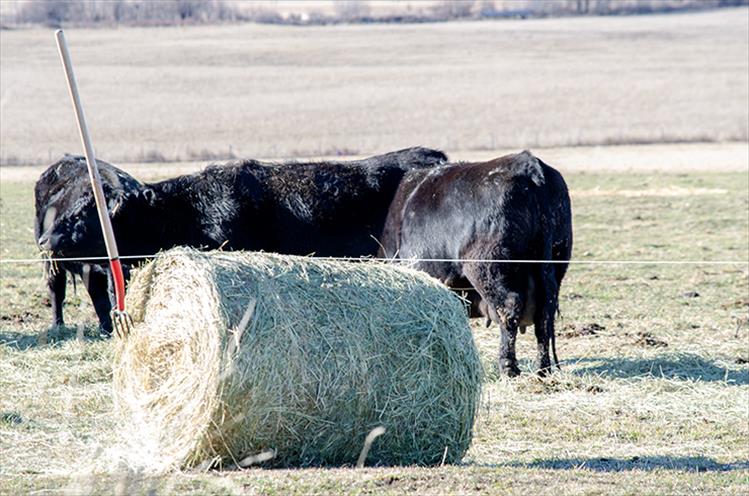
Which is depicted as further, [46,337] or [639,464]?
[46,337]

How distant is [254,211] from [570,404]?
3.71 meters

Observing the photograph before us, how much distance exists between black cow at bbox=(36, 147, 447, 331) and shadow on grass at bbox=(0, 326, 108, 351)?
0.87 m

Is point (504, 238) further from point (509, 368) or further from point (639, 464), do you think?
point (639, 464)

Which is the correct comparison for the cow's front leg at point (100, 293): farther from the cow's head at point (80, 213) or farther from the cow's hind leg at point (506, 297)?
the cow's hind leg at point (506, 297)

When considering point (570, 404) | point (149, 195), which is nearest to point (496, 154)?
point (149, 195)

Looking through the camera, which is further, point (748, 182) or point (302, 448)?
point (748, 182)

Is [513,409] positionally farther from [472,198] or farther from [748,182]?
[748,182]

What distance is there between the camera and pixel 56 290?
12234 mm

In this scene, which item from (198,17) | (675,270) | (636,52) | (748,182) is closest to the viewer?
(675,270)

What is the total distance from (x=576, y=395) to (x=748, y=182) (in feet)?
62.2

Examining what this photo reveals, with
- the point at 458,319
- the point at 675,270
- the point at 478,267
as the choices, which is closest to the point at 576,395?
the point at 478,267

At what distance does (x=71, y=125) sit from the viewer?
4062 cm

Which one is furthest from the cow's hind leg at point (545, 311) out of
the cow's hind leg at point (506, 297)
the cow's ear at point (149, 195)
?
the cow's ear at point (149, 195)

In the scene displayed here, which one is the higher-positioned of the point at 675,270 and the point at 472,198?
the point at 472,198
